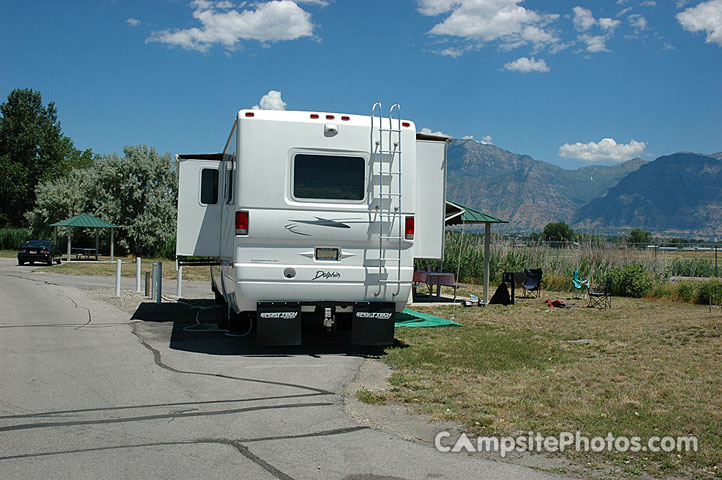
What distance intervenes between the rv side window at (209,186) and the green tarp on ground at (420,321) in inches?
163

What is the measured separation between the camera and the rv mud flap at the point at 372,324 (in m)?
8.70

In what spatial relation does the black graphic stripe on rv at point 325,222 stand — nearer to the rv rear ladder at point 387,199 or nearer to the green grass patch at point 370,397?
the rv rear ladder at point 387,199

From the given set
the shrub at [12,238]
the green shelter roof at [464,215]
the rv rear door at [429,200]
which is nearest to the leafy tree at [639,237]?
the green shelter roof at [464,215]

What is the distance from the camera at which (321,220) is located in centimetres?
843

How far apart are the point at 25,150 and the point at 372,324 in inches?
3012

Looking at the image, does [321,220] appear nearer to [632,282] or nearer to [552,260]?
[632,282]

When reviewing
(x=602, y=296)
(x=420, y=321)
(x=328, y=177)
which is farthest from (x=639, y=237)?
(x=328, y=177)

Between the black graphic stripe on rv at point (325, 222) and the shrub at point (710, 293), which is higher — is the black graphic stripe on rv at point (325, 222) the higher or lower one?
the higher one

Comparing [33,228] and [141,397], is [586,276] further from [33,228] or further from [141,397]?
[33,228]

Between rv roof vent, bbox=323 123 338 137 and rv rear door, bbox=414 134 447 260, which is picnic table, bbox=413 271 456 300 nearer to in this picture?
rv rear door, bbox=414 134 447 260

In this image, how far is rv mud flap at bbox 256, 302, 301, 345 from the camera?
333 inches

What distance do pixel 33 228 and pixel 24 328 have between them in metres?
47.1

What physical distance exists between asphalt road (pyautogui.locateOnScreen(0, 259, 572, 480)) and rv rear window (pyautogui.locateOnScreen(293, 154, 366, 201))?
2.22 m

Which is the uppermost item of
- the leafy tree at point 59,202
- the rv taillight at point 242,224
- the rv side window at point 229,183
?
the leafy tree at point 59,202
